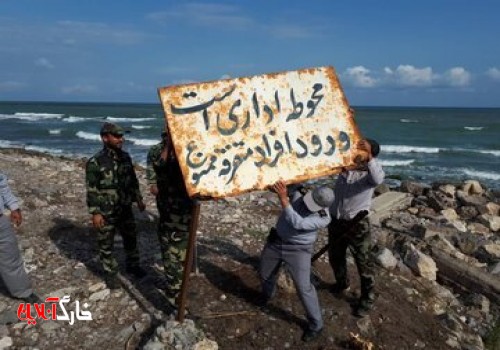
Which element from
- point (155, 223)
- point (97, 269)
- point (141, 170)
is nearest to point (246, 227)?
point (155, 223)

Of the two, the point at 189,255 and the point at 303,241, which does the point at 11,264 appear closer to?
the point at 189,255

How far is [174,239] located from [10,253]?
1.71 meters

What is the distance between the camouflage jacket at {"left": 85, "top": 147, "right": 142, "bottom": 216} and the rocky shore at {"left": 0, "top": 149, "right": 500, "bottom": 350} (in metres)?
1.01

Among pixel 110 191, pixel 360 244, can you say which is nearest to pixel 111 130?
pixel 110 191

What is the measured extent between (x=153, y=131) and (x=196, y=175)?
128ft

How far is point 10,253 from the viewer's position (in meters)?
5.02

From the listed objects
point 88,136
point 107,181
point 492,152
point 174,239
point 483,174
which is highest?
point 107,181

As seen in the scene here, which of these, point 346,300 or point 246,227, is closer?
point 346,300

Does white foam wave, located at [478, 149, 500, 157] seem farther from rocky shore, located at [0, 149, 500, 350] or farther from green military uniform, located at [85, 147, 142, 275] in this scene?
green military uniform, located at [85, 147, 142, 275]

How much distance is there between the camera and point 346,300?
5555mm

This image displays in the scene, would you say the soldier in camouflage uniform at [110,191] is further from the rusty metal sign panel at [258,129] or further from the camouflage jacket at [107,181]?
the rusty metal sign panel at [258,129]

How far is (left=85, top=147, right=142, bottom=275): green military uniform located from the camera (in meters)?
5.20

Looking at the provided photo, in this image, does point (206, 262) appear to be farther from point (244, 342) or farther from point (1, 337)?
point (1, 337)

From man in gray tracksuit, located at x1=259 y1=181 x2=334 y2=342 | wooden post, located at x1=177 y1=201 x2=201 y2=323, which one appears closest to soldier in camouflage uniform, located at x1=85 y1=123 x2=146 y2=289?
wooden post, located at x1=177 y1=201 x2=201 y2=323
